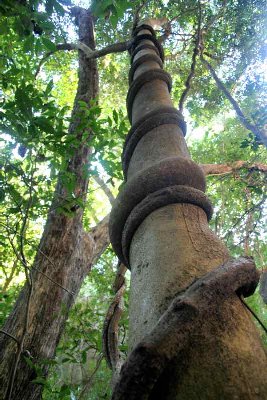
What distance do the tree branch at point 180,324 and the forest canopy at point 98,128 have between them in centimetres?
124

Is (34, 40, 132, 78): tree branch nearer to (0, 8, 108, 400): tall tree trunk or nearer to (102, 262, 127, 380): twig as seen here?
(0, 8, 108, 400): tall tree trunk

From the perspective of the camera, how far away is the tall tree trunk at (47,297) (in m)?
2.34

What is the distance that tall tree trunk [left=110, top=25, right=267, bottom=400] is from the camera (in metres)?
0.66

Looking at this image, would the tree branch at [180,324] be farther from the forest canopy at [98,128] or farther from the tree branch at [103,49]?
the tree branch at [103,49]

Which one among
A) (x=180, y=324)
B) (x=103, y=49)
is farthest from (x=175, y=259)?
(x=103, y=49)

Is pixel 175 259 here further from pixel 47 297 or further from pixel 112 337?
pixel 47 297

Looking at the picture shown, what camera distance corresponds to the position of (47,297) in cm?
293

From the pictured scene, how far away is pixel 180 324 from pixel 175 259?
287 mm

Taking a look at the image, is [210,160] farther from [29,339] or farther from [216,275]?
[216,275]

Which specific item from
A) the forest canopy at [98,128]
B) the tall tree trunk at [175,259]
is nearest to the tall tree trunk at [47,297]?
the forest canopy at [98,128]

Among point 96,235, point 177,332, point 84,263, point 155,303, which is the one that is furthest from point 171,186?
point 96,235

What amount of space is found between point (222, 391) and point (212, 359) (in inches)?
2.5

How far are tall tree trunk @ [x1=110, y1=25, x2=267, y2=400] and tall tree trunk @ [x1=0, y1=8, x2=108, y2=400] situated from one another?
34.0 inches

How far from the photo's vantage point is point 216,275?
81 centimetres
